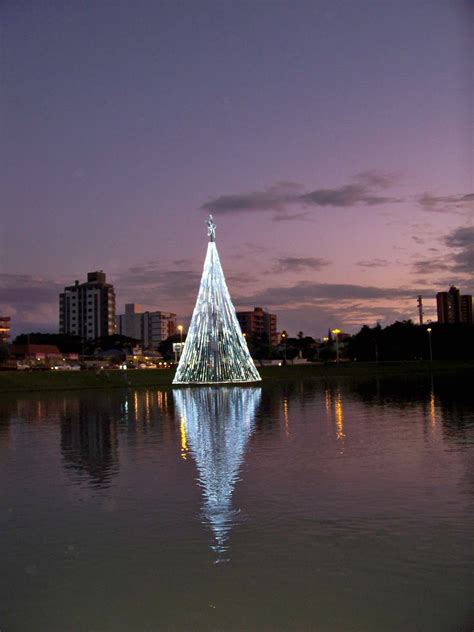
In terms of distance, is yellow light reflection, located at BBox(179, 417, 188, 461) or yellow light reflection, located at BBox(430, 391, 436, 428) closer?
yellow light reflection, located at BBox(179, 417, 188, 461)

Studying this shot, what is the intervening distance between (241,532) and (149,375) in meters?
44.1

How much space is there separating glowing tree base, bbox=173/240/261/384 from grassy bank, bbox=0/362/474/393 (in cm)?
259

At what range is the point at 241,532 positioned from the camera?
26.5ft

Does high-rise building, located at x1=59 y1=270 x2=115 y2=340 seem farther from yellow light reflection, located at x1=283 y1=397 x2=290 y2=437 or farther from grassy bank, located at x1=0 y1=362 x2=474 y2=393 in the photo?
yellow light reflection, located at x1=283 y1=397 x2=290 y2=437

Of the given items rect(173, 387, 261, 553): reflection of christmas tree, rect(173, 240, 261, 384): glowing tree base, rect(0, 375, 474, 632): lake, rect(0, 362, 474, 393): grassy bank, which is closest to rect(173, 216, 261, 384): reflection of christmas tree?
rect(173, 240, 261, 384): glowing tree base

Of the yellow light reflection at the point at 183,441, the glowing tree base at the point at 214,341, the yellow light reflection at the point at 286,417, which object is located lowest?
the yellow light reflection at the point at 183,441

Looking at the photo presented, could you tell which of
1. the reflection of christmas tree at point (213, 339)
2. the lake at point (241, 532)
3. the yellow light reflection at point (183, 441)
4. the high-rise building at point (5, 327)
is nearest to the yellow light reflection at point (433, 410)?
the lake at point (241, 532)

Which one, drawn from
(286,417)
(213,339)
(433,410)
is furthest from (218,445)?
(213,339)

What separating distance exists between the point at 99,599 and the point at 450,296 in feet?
577

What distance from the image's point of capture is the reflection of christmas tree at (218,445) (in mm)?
8922

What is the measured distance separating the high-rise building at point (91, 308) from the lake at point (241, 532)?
14628 cm

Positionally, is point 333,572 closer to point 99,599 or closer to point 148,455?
point 99,599

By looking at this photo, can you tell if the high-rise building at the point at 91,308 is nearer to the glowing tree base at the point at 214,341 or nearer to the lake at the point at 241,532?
the glowing tree base at the point at 214,341

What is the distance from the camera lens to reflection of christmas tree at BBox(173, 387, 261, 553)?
8.92 metres
